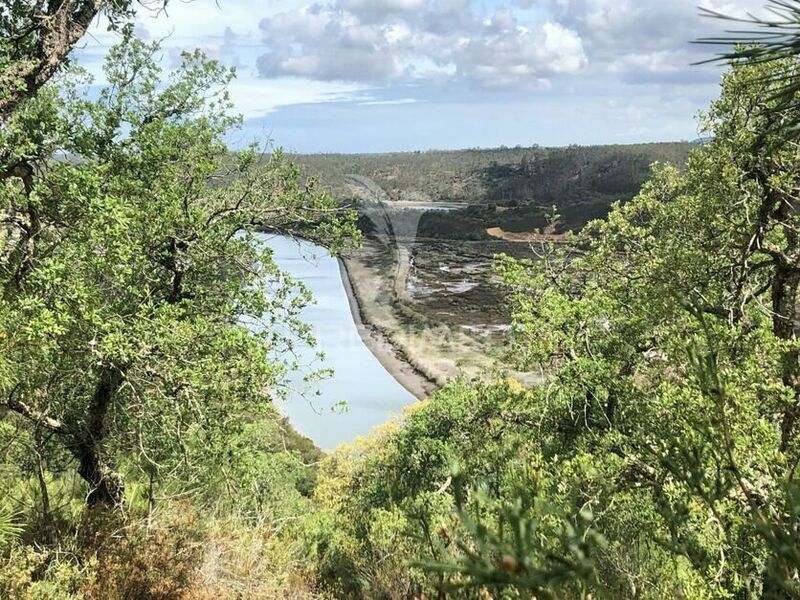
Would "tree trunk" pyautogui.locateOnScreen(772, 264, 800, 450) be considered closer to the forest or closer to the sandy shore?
the forest

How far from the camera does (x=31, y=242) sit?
6.61 m

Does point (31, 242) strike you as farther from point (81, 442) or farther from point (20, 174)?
point (81, 442)

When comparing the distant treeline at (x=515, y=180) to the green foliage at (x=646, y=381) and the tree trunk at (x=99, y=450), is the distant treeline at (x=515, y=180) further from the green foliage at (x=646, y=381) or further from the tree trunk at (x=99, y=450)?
the tree trunk at (x=99, y=450)

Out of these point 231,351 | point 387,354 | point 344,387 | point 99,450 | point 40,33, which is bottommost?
point 344,387

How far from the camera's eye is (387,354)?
131 ft

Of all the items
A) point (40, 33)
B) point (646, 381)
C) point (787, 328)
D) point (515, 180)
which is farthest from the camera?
point (515, 180)

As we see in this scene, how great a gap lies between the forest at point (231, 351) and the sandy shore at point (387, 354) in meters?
22.5

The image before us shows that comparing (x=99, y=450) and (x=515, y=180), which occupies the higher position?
(x=515, y=180)

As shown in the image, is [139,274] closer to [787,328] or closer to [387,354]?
[787,328]

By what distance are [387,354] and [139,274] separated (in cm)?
3258

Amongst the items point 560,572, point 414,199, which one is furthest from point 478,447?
point 414,199

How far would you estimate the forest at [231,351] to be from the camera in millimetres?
6109

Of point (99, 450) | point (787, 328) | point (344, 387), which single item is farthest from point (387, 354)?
point (99, 450)

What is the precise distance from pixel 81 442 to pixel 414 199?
2474 inches
